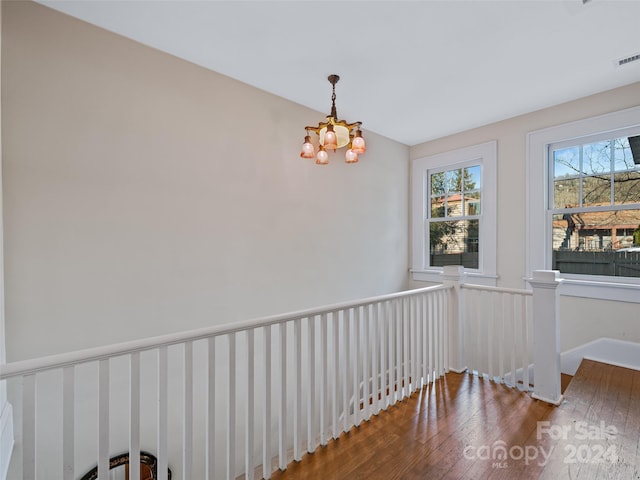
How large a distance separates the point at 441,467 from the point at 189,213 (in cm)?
235

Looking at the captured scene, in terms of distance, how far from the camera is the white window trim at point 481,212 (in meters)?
3.63

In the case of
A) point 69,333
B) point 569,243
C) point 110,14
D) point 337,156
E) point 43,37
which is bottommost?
point 69,333

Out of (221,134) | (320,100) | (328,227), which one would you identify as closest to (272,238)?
(328,227)

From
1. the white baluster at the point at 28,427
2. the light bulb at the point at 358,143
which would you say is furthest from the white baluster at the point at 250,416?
the light bulb at the point at 358,143

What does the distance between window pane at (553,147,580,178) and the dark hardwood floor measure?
1.97 m

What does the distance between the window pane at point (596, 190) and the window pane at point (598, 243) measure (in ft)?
0.36

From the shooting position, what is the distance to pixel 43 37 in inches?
73.3

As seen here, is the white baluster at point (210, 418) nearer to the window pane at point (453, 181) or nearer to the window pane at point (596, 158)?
the window pane at point (453, 181)

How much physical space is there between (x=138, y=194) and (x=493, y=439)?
112 inches

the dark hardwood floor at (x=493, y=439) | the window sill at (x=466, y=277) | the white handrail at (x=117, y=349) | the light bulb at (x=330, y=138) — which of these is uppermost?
the light bulb at (x=330, y=138)

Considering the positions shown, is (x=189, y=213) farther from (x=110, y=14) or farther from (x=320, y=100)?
(x=320, y=100)

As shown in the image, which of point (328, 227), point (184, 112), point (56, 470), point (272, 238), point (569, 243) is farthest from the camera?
point (328, 227)

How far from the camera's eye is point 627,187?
2.88m

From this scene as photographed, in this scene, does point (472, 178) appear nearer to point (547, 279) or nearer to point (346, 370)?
point (547, 279)
